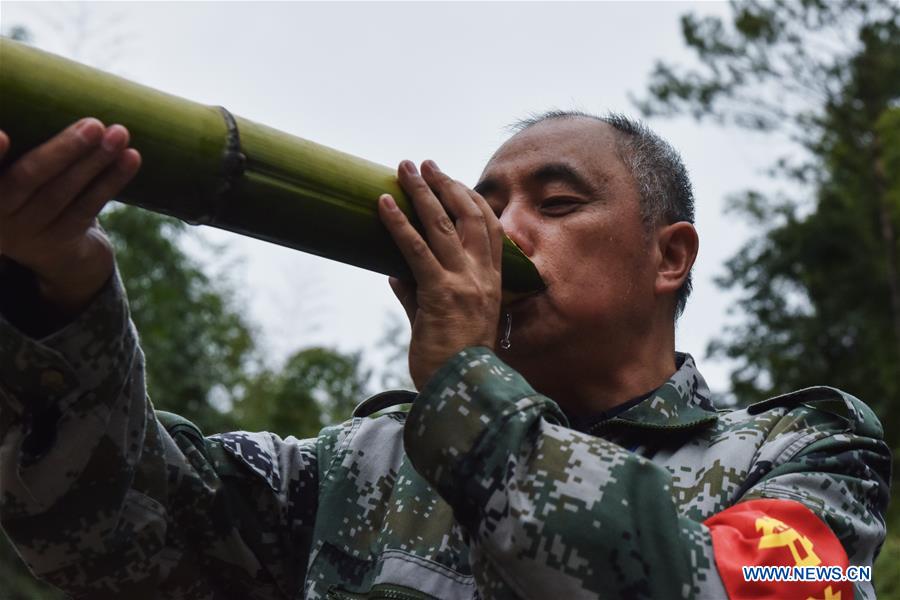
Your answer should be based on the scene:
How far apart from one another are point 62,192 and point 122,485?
2.37ft

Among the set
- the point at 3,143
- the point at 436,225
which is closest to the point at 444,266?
the point at 436,225

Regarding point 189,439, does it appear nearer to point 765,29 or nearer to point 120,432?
point 120,432

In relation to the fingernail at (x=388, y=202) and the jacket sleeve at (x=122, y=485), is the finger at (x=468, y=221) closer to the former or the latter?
the fingernail at (x=388, y=202)

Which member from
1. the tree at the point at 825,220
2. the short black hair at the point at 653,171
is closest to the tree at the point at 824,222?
the tree at the point at 825,220

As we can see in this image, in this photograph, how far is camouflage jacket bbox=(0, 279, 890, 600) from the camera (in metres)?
2.11

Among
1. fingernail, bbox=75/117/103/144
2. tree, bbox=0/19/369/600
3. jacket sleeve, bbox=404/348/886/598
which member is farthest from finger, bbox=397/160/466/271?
tree, bbox=0/19/369/600

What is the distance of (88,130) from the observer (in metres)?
1.86

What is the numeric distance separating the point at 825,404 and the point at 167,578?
5.21 feet

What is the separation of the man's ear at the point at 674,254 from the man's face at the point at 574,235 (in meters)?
0.07

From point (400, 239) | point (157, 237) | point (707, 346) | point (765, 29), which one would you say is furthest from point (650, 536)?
point (707, 346)

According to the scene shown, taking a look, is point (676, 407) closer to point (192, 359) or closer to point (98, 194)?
point (98, 194)

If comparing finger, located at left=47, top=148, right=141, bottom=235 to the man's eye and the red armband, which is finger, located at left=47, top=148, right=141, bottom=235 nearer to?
the red armband

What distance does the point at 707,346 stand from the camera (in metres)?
22.4

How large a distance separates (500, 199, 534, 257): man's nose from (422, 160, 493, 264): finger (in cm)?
52
